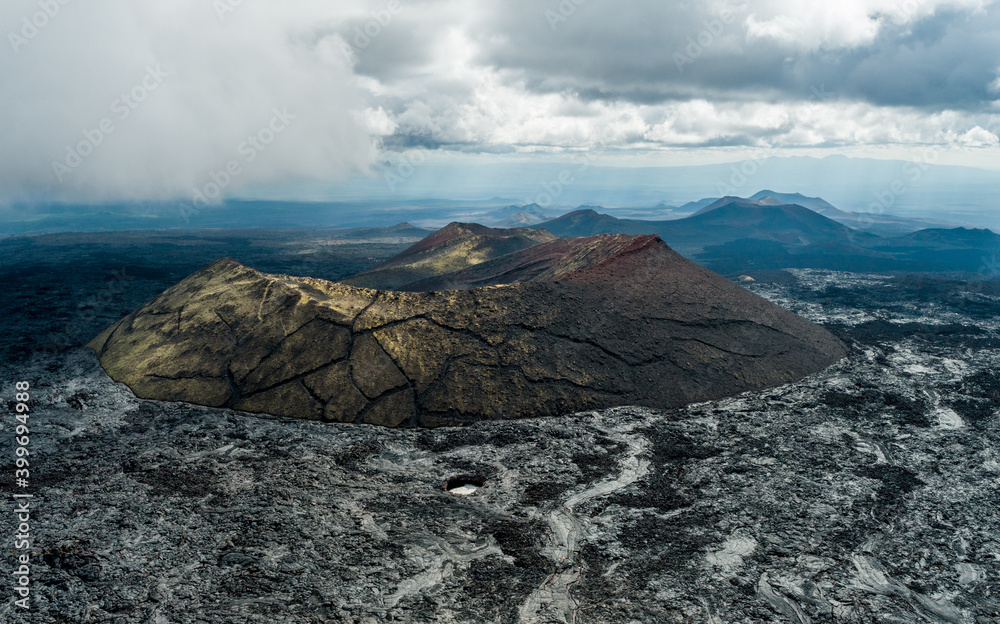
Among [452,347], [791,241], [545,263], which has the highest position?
[791,241]

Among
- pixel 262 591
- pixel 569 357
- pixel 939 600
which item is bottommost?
pixel 939 600

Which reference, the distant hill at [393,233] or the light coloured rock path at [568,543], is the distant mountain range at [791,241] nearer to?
the distant hill at [393,233]

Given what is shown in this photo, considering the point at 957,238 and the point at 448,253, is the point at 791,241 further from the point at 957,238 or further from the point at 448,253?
the point at 448,253

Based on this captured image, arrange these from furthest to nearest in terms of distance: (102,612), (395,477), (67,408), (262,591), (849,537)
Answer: (67,408) < (395,477) < (849,537) < (262,591) < (102,612)

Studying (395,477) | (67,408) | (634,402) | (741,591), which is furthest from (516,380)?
(67,408)

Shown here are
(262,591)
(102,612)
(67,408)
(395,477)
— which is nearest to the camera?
(102,612)

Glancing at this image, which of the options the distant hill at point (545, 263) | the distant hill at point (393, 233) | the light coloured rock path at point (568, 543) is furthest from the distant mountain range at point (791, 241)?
the light coloured rock path at point (568, 543)

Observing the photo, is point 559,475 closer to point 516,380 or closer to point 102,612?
point 516,380

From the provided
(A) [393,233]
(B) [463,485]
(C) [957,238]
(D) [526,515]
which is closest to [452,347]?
(B) [463,485]
